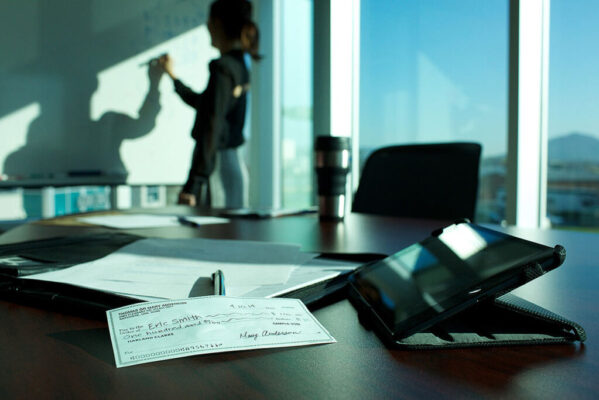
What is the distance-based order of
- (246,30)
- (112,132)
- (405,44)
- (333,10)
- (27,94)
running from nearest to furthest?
(27,94) < (246,30) < (112,132) < (405,44) < (333,10)

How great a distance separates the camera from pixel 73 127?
219 centimetres

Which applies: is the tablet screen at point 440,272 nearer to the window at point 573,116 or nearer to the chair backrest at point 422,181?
the chair backrest at point 422,181

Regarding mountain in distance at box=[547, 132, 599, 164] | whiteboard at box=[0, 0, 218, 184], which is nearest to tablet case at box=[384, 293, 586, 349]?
mountain in distance at box=[547, 132, 599, 164]

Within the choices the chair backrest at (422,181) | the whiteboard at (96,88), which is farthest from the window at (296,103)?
the chair backrest at (422,181)

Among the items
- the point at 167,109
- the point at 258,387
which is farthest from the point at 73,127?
the point at 258,387

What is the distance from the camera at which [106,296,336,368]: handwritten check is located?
0.28 meters

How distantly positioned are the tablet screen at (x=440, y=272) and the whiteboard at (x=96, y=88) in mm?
2077

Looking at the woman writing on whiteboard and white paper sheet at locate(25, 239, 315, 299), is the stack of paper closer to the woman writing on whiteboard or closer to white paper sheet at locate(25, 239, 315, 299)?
white paper sheet at locate(25, 239, 315, 299)

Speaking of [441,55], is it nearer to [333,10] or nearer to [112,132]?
[333,10]

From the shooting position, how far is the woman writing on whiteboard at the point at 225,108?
1.95 meters

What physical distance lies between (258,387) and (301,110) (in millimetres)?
3417

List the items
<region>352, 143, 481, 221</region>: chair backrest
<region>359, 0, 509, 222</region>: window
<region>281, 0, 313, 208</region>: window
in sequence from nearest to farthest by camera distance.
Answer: <region>352, 143, 481, 221</region>: chair backrest
<region>359, 0, 509, 222</region>: window
<region>281, 0, 313, 208</region>: window

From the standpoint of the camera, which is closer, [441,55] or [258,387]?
[258,387]

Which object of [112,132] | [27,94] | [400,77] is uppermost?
[400,77]
